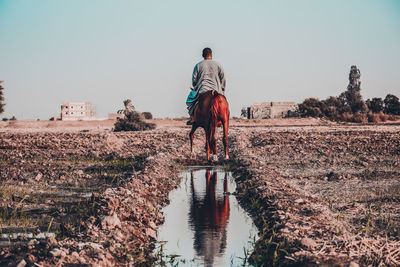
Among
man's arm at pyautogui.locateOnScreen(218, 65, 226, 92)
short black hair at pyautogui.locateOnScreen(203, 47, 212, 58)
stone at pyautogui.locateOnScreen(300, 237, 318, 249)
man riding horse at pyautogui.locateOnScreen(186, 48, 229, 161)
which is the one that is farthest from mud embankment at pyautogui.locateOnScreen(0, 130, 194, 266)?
short black hair at pyautogui.locateOnScreen(203, 47, 212, 58)

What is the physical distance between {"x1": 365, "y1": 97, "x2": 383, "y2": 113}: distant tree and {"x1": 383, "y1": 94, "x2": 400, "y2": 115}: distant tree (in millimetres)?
756

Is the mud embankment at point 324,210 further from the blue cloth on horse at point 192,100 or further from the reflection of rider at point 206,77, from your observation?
the reflection of rider at point 206,77

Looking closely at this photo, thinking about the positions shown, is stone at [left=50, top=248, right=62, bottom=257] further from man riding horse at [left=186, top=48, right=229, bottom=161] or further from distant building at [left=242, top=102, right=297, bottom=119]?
distant building at [left=242, top=102, right=297, bottom=119]

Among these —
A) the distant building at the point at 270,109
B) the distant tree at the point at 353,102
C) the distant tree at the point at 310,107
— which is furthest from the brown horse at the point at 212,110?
the distant tree at the point at 353,102

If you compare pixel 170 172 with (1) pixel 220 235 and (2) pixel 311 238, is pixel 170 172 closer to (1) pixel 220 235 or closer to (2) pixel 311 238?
(1) pixel 220 235

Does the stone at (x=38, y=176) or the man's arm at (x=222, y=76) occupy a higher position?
the man's arm at (x=222, y=76)

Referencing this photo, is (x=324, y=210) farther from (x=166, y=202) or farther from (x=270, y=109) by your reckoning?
(x=270, y=109)

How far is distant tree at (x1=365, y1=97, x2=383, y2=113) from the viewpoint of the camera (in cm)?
7525

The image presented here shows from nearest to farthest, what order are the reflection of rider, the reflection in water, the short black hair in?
1. the reflection in water
2. the reflection of rider
3. the short black hair

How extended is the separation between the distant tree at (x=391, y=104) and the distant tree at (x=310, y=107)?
1122 centimetres

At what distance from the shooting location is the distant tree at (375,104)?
247 ft

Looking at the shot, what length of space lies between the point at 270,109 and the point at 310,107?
4835mm

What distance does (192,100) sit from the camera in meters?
12.8

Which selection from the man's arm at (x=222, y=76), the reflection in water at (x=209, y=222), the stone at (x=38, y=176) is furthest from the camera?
the man's arm at (x=222, y=76)
